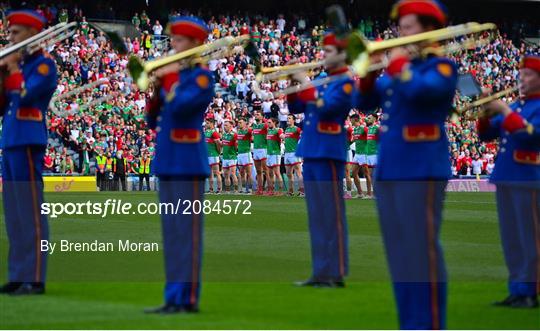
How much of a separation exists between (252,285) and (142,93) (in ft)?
90.8

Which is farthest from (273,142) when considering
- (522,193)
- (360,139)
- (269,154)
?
(522,193)

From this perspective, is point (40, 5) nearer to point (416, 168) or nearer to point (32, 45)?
point (32, 45)

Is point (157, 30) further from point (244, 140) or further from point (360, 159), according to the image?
point (360, 159)

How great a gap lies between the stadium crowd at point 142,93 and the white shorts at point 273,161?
5.68ft

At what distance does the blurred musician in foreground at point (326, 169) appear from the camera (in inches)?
444

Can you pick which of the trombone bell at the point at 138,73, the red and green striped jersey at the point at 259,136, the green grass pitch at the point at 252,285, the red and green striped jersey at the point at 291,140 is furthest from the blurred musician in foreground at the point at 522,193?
the red and green striped jersey at the point at 259,136

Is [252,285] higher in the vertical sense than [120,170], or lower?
lower

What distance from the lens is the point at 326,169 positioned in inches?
453

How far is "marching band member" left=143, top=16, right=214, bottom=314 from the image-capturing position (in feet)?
30.5

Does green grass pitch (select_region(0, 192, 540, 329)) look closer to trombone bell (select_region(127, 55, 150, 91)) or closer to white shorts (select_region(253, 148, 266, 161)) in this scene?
trombone bell (select_region(127, 55, 150, 91))

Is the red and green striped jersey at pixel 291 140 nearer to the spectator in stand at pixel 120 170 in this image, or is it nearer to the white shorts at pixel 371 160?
the white shorts at pixel 371 160

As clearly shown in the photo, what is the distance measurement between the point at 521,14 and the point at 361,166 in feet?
92.2

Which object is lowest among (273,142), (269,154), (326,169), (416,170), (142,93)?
→ (416,170)

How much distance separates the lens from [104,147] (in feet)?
115
